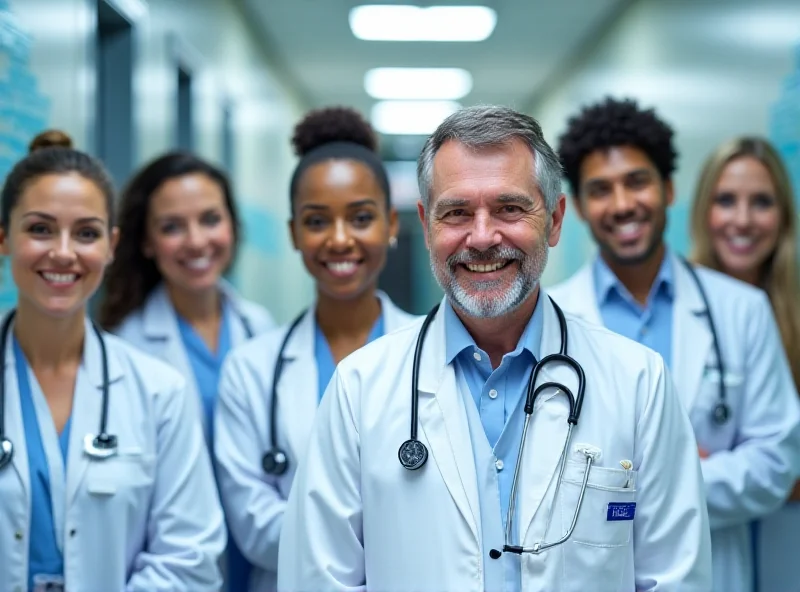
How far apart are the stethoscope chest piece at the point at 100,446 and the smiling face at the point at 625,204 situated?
3.96 feet

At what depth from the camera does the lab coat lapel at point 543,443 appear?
1.26 m

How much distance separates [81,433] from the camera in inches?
65.2

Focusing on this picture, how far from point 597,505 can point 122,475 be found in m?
0.90

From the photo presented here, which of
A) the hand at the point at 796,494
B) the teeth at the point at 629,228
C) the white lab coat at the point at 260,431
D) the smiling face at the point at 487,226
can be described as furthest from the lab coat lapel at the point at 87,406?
the hand at the point at 796,494

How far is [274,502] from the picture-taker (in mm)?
1771

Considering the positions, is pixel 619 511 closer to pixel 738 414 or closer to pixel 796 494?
pixel 738 414

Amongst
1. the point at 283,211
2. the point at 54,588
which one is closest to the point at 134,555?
the point at 54,588

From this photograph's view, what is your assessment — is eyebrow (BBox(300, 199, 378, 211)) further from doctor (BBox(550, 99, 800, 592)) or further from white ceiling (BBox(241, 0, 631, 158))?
white ceiling (BBox(241, 0, 631, 158))

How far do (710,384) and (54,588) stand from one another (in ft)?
4.59

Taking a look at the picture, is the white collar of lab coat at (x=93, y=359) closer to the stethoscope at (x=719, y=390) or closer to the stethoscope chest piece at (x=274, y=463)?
the stethoscope chest piece at (x=274, y=463)

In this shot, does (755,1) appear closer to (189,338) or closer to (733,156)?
(733,156)

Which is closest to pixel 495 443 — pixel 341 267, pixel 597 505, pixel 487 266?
pixel 597 505

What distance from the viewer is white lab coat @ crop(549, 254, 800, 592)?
5.96ft

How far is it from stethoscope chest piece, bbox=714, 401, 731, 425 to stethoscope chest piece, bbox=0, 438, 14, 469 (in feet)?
4.67
